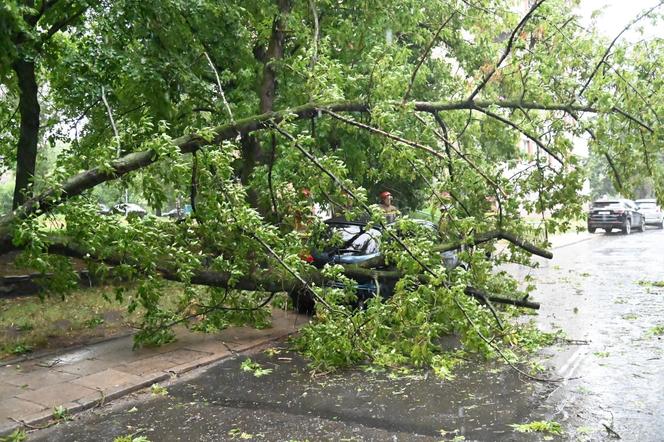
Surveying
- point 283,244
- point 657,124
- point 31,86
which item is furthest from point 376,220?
point 31,86

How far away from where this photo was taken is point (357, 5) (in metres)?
11.2

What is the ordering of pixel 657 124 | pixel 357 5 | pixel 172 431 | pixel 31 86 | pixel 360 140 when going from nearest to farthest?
pixel 172 431 → pixel 657 124 → pixel 31 86 → pixel 357 5 → pixel 360 140

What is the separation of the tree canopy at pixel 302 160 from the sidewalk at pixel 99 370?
420mm

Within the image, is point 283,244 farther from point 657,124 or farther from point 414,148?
point 657,124

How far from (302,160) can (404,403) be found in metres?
3.03

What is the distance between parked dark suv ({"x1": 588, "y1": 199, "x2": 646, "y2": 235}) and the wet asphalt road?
75.7ft

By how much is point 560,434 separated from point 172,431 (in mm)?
3179

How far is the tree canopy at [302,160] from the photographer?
239 inches

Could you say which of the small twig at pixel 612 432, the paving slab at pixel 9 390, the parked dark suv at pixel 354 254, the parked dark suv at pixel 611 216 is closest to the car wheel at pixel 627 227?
the parked dark suv at pixel 611 216

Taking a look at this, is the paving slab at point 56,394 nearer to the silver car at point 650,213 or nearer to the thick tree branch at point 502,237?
the thick tree branch at point 502,237

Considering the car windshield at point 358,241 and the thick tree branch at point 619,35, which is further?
the car windshield at point 358,241

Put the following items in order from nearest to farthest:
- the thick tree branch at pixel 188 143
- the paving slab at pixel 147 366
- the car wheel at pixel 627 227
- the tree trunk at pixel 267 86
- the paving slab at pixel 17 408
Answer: the paving slab at pixel 17 408 → the thick tree branch at pixel 188 143 → the paving slab at pixel 147 366 → the tree trunk at pixel 267 86 → the car wheel at pixel 627 227

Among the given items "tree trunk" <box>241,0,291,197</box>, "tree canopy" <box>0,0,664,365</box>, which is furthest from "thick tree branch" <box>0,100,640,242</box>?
"tree trunk" <box>241,0,291,197</box>

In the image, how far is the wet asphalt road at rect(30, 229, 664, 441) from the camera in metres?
4.88
